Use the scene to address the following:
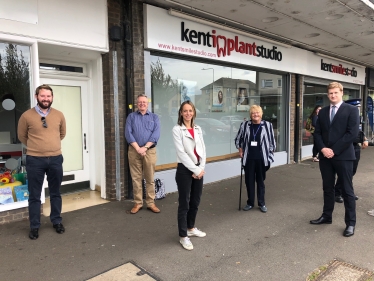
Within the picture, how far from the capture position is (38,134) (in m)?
3.99

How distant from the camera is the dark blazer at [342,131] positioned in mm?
4066

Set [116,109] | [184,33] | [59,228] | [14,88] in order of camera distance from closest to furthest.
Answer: [59,228]
[14,88]
[116,109]
[184,33]

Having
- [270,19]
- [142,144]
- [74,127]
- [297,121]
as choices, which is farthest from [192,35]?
[297,121]

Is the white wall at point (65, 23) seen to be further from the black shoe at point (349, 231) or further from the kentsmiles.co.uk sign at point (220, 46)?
the black shoe at point (349, 231)

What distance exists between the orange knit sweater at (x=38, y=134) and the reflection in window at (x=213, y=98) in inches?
96.9

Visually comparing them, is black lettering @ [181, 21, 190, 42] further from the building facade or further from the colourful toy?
the colourful toy

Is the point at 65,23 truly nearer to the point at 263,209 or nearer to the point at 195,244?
the point at 195,244

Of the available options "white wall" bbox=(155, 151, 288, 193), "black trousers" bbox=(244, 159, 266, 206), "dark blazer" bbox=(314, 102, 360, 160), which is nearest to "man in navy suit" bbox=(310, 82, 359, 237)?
"dark blazer" bbox=(314, 102, 360, 160)

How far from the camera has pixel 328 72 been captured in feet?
36.5

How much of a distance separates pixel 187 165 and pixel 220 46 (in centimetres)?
432

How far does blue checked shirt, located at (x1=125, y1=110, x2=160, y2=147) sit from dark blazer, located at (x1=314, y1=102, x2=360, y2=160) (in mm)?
2482

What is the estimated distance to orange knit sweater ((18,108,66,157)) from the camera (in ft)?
13.0

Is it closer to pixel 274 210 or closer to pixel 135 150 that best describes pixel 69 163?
pixel 135 150

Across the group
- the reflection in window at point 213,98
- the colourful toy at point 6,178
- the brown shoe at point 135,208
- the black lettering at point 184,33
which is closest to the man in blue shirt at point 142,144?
the brown shoe at point 135,208
